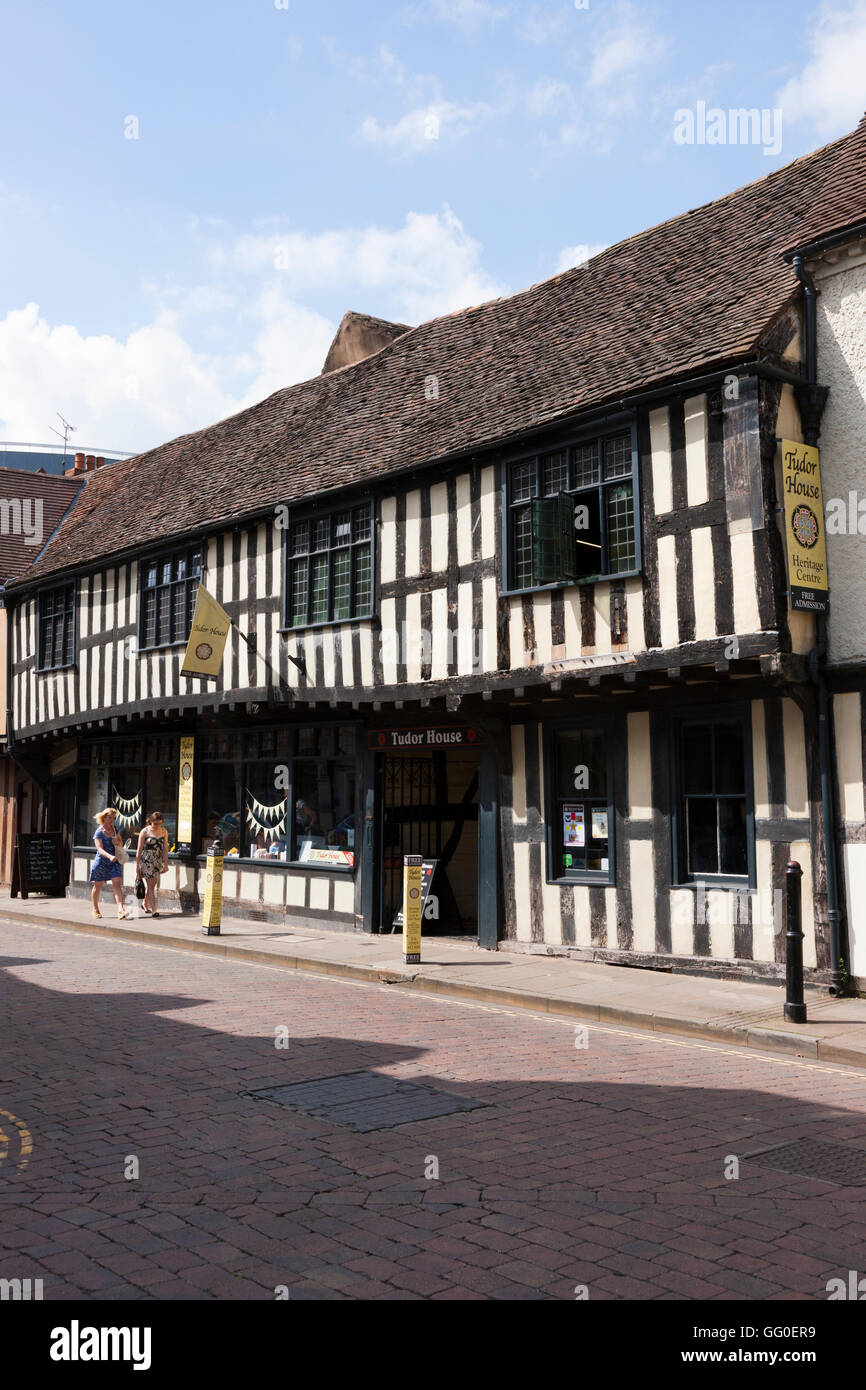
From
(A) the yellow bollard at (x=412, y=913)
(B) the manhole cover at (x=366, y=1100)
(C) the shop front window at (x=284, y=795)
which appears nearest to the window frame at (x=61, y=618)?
(C) the shop front window at (x=284, y=795)

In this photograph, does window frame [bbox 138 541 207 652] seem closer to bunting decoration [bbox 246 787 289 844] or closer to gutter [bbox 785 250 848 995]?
bunting decoration [bbox 246 787 289 844]

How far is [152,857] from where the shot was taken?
17.6 metres

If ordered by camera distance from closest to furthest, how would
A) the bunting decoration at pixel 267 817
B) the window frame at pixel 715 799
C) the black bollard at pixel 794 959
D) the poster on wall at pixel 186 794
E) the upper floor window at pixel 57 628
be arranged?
the black bollard at pixel 794 959, the window frame at pixel 715 799, the bunting decoration at pixel 267 817, the poster on wall at pixel 186 794, the upper floor window at pixel 57 628

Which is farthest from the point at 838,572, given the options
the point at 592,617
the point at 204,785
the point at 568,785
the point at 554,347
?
the point at 204,785

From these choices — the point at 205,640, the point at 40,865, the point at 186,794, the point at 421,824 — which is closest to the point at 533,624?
the point at 421,824

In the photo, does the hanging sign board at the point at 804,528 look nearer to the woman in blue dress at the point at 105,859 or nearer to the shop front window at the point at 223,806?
the shop front window at the point at 223,806

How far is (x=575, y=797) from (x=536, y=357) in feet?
18.3

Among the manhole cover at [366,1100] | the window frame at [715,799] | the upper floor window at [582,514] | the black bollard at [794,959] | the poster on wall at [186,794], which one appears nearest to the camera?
the manhole cover at [366,1100]

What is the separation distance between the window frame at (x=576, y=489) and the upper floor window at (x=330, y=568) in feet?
7.70

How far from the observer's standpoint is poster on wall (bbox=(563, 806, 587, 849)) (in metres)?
12.3

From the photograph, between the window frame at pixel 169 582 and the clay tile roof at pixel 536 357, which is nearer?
the clay tile roof at pixel 536 357

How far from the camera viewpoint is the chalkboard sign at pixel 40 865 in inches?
818

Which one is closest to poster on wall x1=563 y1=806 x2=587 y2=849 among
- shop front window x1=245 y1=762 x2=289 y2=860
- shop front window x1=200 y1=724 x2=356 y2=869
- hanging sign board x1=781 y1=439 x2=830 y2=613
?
hanging sign board x1=781 y1=439 x2=830 y2=613

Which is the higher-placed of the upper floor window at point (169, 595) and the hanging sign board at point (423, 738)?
the upper floor window at point (169, 595)
